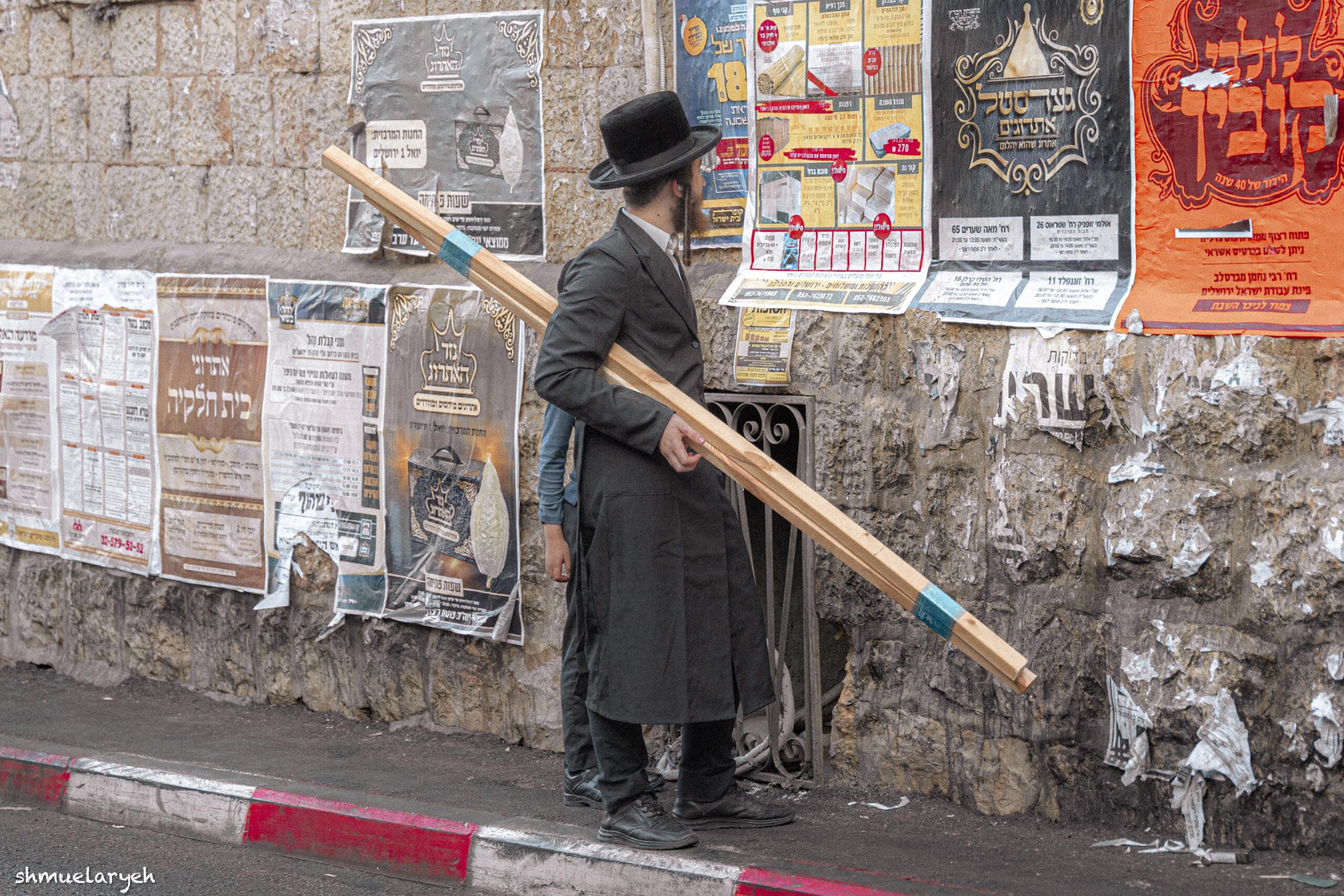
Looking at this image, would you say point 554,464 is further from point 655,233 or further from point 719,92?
point 719,92

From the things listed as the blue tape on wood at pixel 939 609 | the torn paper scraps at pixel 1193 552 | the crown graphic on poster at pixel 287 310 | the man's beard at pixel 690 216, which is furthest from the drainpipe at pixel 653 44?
the torn paper scraps at pixel 1193 552

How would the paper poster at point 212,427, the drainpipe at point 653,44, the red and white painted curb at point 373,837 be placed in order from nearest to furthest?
the red and white painted curb at point 373,837 → the drainpipe at point 653,44 → the paper poster at point 212,427

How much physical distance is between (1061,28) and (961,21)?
316 mm

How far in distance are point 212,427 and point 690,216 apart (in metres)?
2.86

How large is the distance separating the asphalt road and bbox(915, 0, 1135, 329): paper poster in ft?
8.48

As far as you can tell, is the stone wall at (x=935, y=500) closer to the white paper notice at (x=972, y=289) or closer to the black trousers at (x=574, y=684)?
the white paper notice at (x=972, y=289)

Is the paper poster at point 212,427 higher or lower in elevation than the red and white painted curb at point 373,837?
higher

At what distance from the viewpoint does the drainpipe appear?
4.95m

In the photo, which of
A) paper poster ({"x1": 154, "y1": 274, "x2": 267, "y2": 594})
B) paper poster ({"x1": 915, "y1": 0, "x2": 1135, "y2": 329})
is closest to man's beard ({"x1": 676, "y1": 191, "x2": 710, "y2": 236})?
paper poster ({"x1": 915, "y1": 0, "x2": 1135, "y2": 329})

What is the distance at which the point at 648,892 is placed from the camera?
13.4ft

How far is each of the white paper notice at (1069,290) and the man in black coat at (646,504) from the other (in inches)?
40.8

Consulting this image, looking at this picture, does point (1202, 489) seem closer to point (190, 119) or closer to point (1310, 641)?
point (1310, 641)

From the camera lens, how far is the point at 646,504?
4.10 metres

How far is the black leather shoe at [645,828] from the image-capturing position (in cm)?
420
